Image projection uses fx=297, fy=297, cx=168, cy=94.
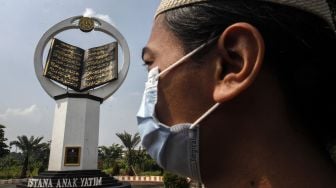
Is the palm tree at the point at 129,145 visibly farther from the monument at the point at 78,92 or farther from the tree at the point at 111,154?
the monument at the point at 78,92

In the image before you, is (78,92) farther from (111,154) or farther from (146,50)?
(111,154)

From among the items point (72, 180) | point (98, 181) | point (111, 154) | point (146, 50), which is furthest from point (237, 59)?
point (111, 154)

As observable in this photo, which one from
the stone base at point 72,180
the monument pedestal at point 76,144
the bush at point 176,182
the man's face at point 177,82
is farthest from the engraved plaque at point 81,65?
the man's face at point 177,82

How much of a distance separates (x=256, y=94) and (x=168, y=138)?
0.35 meters

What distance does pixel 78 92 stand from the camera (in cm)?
1723

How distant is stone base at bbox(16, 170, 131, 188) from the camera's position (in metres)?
15.0

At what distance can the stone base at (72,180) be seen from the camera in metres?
15.0

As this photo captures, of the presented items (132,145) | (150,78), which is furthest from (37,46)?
(132,145)

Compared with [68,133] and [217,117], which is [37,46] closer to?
[68,133]

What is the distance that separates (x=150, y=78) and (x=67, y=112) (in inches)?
653

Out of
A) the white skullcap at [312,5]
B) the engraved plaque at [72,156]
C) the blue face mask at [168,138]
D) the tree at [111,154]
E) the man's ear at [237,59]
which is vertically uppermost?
the tree at [111,154]

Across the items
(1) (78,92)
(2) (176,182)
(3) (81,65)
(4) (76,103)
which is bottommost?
(2) (176,182)

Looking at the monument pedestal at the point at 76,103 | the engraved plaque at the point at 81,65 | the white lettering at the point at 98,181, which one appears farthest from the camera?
the engraved plaque at the point at 81,65

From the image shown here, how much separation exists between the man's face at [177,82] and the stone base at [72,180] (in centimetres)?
1539
